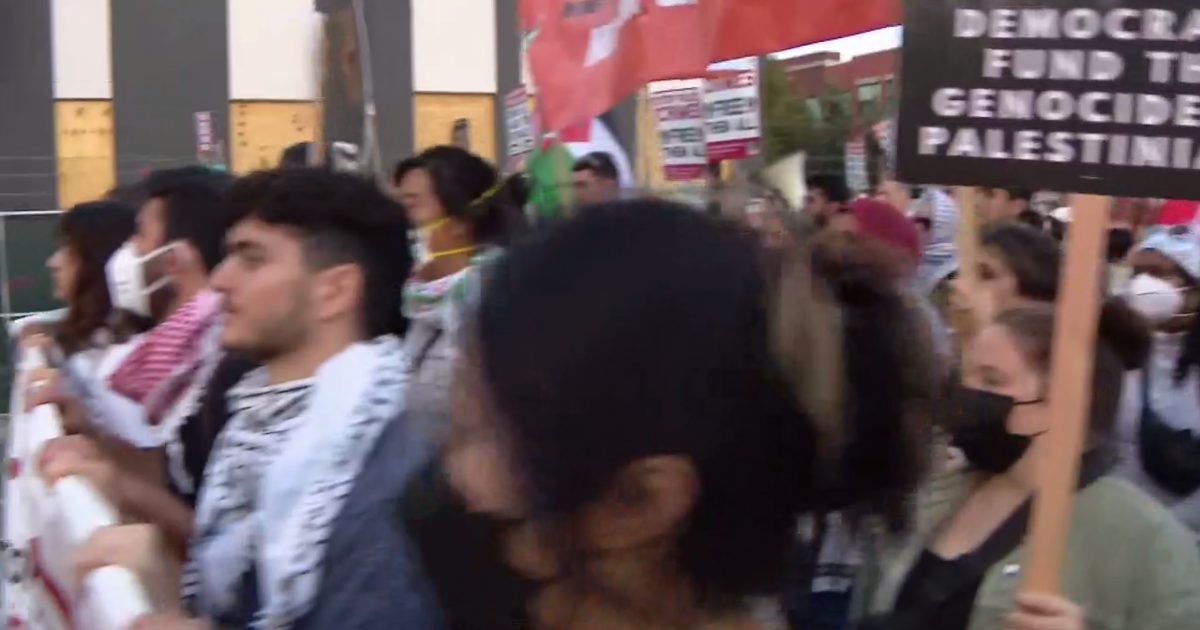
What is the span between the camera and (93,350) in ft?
15.8

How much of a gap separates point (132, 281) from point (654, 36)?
2153 mm

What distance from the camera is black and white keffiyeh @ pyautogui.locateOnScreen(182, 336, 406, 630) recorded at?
2217mm

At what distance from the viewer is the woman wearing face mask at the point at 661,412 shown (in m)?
1.34

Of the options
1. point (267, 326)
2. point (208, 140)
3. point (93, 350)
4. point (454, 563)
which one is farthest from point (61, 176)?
point (454, 563)

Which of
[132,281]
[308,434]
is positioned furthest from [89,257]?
[308,434]

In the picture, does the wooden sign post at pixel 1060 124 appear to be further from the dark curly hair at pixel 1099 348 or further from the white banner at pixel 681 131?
the white banner at pixel 681 131

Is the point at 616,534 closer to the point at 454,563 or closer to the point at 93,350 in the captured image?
the point at 454,563

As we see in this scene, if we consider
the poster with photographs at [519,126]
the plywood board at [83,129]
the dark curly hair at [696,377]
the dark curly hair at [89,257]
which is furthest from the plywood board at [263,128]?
the dark curly hair at [696,377]

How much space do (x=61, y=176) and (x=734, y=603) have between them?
71.7 feet

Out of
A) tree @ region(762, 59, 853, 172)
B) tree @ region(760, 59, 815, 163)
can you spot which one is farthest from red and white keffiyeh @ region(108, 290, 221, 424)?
tree @ region(760, 59, 815, 163)

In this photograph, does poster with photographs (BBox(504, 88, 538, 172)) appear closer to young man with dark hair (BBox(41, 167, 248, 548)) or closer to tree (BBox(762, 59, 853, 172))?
young man with dark hair (BBox(41, 167, 248, 548))

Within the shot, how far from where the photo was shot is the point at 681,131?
7.76m

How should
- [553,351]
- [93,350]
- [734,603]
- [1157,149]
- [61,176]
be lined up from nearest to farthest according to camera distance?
1. [553,351]
2. [734,603]
3. [1157,149]
4. [93,350]
5. [61,176]

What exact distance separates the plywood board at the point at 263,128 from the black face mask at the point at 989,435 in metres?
23.4
